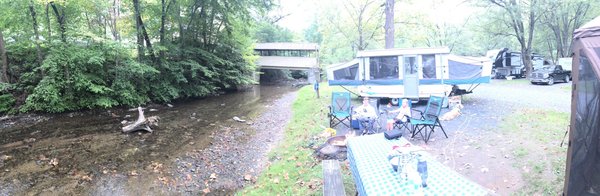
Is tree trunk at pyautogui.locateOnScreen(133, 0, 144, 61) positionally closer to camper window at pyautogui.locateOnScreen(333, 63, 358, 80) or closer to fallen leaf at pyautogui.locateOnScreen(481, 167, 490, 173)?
camper window at pyautogui.locateOnScreen(333, 63, 358, 80)

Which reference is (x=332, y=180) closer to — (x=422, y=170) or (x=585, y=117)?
(x=422, y=170)

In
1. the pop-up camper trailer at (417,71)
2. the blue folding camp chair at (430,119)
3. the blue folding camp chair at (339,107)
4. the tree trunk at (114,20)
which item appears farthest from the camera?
the tree trunk at (114,20)

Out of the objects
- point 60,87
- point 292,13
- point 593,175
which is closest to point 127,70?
point 60,87

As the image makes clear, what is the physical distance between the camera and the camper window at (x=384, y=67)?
10.5 metres

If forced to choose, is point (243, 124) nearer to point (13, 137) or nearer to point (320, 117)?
point (320, 117)

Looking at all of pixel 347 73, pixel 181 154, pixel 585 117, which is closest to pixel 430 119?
pixel 585 117

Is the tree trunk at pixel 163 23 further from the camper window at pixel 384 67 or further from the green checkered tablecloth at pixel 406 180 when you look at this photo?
the green checkered tablecloth at pixel 406 180

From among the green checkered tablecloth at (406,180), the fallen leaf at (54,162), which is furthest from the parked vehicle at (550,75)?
the fallen leaf at (54,162)

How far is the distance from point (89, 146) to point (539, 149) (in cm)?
1007

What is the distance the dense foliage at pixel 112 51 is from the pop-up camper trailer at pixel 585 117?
46.7 ft

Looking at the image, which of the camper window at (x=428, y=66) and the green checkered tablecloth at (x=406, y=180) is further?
the camper window at (x=428, y=66)

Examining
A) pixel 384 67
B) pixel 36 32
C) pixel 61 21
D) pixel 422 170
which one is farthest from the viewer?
pixel 61 21

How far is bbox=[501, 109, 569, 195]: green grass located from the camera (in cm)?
420

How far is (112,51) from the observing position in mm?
13461
